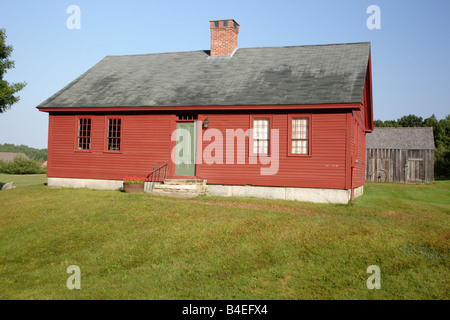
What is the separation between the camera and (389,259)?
28.4 ft

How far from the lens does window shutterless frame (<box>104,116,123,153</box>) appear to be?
19.3 m

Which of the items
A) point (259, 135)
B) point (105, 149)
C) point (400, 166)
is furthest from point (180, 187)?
point (400, 166)

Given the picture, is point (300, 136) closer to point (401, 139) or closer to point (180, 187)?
point (180, 187)

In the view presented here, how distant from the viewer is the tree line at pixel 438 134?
134 ft

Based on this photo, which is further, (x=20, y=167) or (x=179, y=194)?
(x=20, y=167)

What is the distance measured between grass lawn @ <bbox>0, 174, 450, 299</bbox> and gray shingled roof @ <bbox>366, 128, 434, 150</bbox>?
2128 centimetres

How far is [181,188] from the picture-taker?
1670 centimetres

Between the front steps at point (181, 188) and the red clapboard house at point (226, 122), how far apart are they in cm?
23

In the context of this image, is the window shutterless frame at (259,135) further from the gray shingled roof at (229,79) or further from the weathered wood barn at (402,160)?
the weathered wood barn at (402,160)

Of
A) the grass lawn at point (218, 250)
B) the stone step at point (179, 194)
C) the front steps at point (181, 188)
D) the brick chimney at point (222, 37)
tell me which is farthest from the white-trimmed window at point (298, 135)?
the brick chimney at point (222, 37)

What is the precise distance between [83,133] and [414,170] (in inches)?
1011

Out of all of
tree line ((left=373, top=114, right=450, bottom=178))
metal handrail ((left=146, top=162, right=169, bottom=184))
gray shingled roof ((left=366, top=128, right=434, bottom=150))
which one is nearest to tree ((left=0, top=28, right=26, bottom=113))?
metal handrail ((left=146, top=162, right=169, bottom=184))

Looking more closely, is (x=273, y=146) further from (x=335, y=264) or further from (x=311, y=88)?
(x=335, y=264)

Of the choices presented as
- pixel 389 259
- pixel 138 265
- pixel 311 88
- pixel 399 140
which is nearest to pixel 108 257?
pixel 138 265
